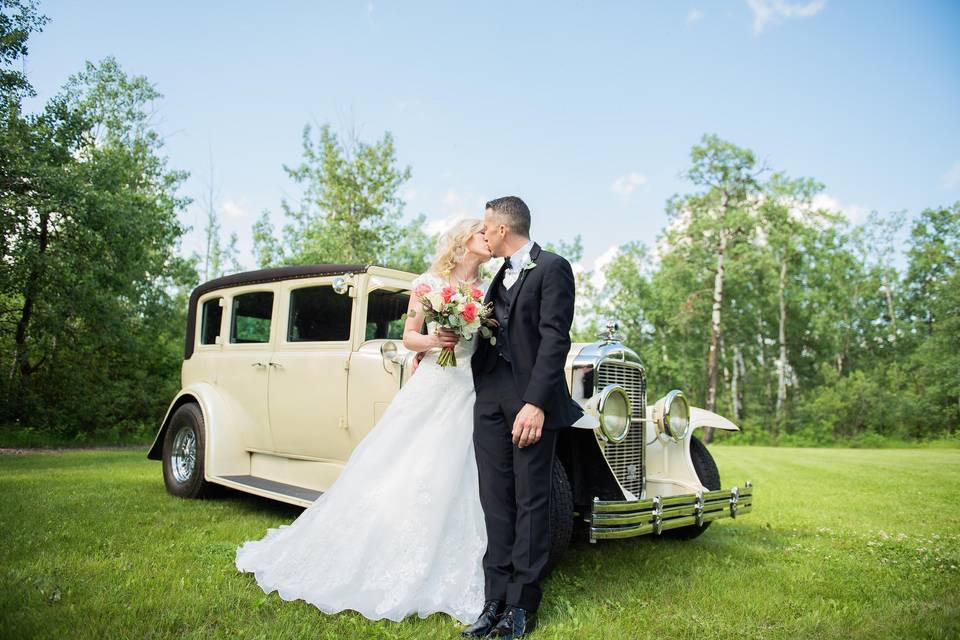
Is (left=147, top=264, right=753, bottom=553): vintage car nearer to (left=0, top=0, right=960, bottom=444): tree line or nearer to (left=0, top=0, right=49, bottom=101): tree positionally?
(left=0, top=0, right=960, bottom=444): tree line

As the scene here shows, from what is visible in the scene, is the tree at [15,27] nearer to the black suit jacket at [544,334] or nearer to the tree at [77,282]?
the tree at [77,282]

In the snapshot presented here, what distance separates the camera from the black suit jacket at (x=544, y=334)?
9.70ft

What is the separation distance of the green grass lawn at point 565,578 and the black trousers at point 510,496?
0.90 ft

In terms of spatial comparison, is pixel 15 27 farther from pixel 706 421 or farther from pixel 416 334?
pixel 706 421

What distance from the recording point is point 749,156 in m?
24.4

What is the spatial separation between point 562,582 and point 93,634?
7.87 feet

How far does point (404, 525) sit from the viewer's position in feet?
10.5

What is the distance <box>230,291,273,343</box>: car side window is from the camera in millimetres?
5508

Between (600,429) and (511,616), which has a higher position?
(600,429)

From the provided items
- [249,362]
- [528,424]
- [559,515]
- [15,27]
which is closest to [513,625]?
[559,515]

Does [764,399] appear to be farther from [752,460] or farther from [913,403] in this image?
[752,460]

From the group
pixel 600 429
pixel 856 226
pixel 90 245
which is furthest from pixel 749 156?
pixel 600 429

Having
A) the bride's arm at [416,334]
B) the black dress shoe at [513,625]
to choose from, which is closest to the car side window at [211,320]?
the bride's arm at [416,334]

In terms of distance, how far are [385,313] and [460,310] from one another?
1.87 m
